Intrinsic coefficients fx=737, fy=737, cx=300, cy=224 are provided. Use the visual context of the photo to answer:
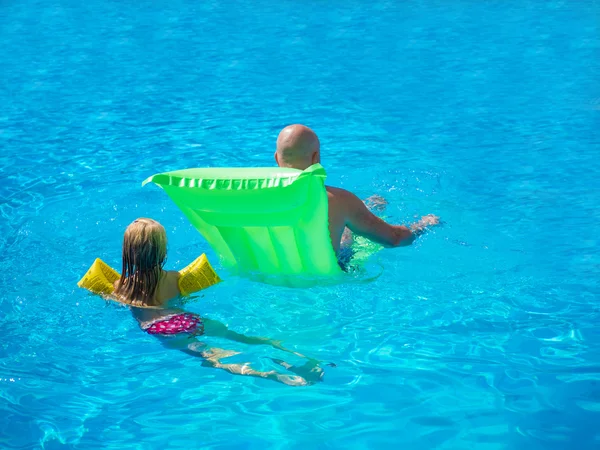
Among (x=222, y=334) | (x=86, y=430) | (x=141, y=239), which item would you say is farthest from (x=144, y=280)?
(x=86, y=430)

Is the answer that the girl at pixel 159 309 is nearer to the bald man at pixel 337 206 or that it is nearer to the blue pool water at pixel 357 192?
the blue pool water at pixel 357 192

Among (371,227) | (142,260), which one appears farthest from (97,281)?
(371,227)

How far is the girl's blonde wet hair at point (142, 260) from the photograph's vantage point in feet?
11.7

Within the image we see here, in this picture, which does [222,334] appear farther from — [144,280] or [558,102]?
[558,102]

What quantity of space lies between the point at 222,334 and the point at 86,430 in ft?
2.67

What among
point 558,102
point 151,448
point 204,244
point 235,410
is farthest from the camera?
point 558,102

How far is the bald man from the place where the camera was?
4008 millimetres

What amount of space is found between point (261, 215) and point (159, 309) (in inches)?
28.7

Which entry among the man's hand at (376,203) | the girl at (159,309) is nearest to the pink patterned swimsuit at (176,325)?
the girl at (159,309)

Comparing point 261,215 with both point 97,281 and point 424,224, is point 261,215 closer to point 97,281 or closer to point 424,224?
point 97,281

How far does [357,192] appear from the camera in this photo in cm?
566

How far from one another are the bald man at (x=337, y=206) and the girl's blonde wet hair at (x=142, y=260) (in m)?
0.84

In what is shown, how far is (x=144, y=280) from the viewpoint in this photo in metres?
3.66

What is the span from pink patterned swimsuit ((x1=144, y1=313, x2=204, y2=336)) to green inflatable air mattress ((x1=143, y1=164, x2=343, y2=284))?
2.07 ft
